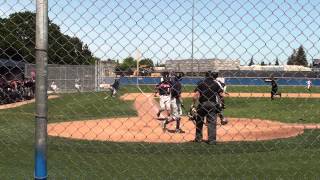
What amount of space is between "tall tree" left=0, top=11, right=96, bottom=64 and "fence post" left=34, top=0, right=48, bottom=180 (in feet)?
1.13

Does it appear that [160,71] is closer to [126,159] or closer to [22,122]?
[126,159]

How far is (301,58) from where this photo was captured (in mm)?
4332

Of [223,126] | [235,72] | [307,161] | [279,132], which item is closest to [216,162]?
[307,161]

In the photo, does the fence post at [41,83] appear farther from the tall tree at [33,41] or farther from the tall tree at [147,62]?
the tall tree at [147,62]

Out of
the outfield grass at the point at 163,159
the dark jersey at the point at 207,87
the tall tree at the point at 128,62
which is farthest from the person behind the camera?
the outfield grass at the point at 163,159

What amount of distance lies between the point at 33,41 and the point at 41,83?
0.70m

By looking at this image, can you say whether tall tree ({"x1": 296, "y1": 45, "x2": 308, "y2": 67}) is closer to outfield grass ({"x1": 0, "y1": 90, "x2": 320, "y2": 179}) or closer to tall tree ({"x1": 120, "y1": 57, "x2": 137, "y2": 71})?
tall tree ({"x1": 120, "y1": 57, "x2": 137, "y2": 71})

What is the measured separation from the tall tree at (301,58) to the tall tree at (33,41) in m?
1.63

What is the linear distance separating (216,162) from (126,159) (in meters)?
1.67

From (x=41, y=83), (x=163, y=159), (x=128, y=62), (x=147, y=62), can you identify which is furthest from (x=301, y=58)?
(x=163, y=159)

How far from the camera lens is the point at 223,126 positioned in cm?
1775

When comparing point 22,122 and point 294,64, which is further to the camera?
point 22,122

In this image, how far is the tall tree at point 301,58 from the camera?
14.1 feet

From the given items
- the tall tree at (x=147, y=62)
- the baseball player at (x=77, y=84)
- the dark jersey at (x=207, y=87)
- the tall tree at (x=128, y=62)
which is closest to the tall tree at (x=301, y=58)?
the dark jersey at (x=207, y=87)
